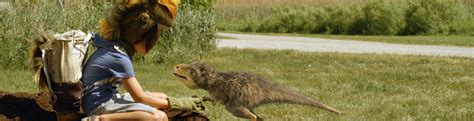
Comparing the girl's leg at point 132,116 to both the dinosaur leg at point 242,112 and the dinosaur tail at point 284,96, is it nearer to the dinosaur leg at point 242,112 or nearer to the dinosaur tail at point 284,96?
the dinosaur leg at point 242,112

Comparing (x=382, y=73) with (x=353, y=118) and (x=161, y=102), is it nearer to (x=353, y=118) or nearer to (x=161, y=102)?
(x=353, y=118)

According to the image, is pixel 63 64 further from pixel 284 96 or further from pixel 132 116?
pixel 284 96

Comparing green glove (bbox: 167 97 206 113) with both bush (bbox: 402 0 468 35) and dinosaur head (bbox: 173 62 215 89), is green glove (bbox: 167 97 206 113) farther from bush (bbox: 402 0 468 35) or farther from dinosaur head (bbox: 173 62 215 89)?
bush (bbox: 402 0 468 35)

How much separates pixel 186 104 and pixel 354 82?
6.60 m

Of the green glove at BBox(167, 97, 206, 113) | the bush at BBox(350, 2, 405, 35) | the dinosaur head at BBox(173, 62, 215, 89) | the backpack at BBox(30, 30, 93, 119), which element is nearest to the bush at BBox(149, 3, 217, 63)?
the dinosaur head at BBox(173, 62, 215, 89)

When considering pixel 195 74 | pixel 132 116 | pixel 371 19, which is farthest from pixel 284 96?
pixel 371 19

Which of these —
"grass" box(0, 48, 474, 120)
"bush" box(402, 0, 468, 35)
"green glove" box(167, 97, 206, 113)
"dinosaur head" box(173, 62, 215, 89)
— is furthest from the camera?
"bush" box(402, 0, 468, 35)

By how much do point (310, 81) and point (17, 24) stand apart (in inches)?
172

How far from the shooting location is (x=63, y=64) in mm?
4871

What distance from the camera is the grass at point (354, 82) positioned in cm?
838

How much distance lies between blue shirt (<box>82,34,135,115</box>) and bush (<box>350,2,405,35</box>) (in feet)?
89.7

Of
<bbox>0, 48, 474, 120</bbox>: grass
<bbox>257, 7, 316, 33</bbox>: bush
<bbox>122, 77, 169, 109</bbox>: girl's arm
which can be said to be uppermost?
<bbox>122, 77, 169, 109</bbox>: girl's arm

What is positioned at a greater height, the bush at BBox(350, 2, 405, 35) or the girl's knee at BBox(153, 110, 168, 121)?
the girl's knee at BBox(153, 110, 168, 121)

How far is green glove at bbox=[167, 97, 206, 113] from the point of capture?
4.99 m
